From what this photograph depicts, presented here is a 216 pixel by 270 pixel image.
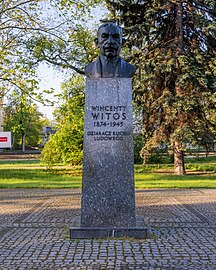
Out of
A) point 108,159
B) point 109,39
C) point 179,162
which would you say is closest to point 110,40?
point 109,39

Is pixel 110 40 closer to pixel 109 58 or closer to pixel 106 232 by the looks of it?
pixel 109 58

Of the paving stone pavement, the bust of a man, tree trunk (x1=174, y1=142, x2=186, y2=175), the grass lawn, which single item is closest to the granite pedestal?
the bust of a man

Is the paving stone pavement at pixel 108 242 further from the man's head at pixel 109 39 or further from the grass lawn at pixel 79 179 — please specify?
the grass lawn at pixel 79 179

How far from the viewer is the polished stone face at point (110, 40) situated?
7.52 metres

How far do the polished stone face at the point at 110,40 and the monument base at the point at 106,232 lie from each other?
2.89 metres

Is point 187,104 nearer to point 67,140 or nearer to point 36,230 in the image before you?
point 67,140

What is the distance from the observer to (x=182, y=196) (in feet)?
45.9

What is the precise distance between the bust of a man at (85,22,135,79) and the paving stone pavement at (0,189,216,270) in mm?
2768

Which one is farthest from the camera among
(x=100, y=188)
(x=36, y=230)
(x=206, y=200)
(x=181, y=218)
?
(x=206, y=200)

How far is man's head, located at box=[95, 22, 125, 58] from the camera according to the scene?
296 inches

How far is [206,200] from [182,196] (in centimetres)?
122

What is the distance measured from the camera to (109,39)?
7.52 metres

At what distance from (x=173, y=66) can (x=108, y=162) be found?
583 inches

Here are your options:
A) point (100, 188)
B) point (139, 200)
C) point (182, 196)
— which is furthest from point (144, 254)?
point (182, 196)
